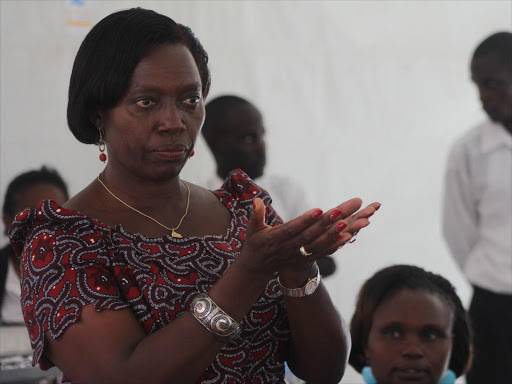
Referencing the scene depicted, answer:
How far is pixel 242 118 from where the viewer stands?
337cm

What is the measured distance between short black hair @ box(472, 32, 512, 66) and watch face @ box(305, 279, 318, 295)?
101 inches

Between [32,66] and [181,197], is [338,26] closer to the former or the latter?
[32,66]

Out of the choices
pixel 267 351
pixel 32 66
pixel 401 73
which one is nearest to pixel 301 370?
pixel 267 351

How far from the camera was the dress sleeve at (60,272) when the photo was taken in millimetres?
1369

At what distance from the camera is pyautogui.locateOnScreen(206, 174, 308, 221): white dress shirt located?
3.41 meters

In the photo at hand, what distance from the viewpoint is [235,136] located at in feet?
10.9

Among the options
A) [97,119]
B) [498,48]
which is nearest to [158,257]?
[97,119]

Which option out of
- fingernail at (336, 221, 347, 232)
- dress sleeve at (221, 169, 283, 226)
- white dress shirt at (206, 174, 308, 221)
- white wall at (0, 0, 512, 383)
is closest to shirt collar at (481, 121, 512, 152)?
white wall at (0, 0, 512, 383)

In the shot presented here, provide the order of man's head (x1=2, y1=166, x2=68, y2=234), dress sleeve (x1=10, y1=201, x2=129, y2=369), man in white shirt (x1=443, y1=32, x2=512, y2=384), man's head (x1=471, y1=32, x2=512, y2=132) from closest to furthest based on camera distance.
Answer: dress sleeve (x1=10, y1=201, x2=129, y2=369) → man's head (x1=2, y1=166, x2=68, y2=234) → man in white shirt (x1=443, y1=32, x2=512, y2=384) → man's head (x1=471, y1=32, x2=512, y2=132)

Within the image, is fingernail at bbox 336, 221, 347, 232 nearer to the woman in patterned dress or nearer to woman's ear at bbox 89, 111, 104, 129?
the woman in patterned dress

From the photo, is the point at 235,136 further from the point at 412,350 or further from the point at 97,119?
the point at 97,119

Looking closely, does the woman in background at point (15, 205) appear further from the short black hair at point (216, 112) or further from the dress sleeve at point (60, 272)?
the dress sleeve at point (60, 272)

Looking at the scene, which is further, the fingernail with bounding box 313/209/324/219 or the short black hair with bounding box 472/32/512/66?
the short black hair with bounding box 472/32/512/66

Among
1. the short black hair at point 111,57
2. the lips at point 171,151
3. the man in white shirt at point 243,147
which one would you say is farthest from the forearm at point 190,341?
the man in white shirt at point 243,147
